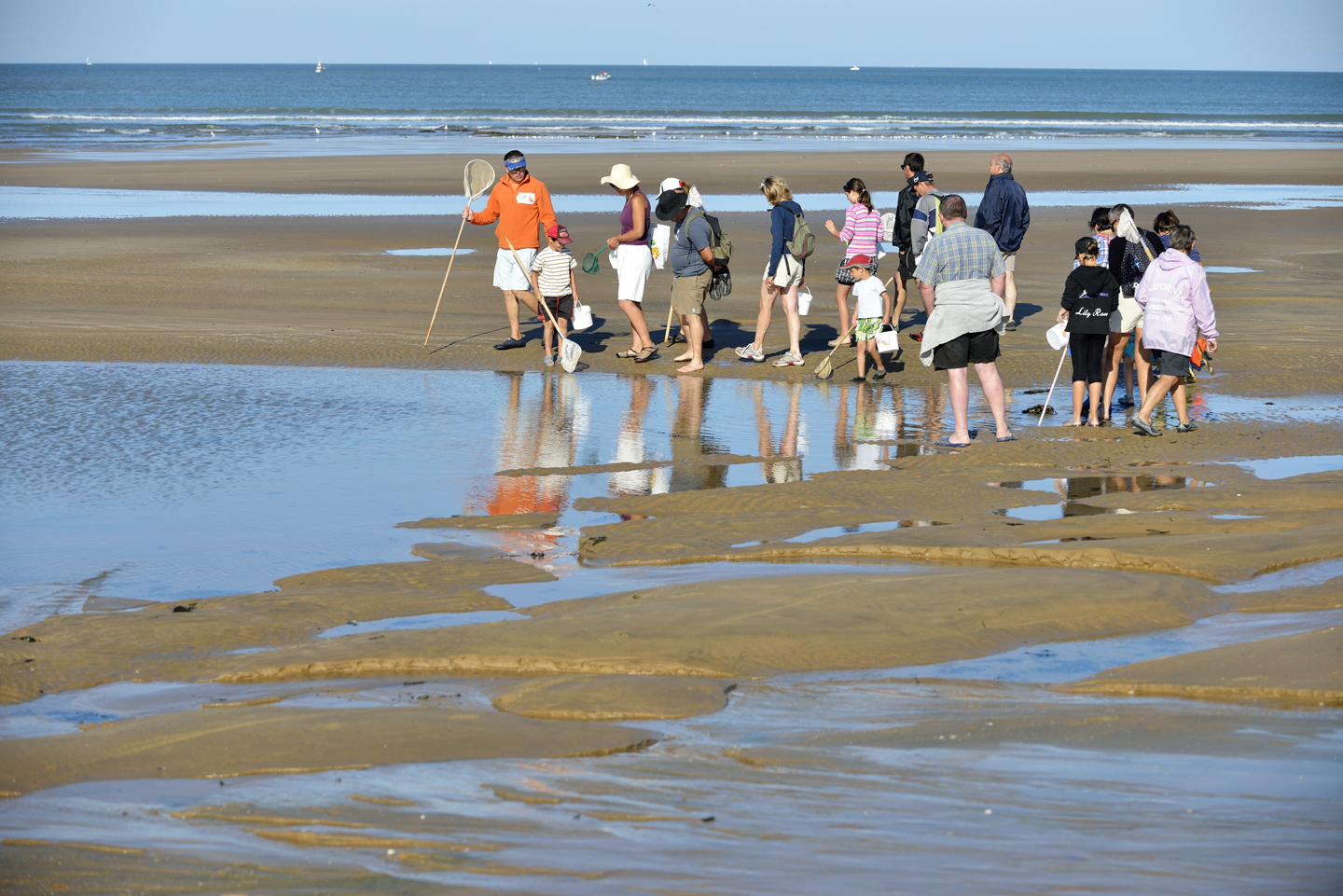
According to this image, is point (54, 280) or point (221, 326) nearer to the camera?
point (221, 326)

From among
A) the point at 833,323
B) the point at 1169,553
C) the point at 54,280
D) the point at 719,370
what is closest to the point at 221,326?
the point at 54,280

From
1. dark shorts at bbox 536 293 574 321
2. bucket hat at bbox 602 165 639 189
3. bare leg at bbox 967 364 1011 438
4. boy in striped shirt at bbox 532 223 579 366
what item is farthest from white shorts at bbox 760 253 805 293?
bare leg at bbox 967 364 1011 438

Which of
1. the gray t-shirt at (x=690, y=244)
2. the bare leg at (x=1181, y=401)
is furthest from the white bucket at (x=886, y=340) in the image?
the bare leg at (x=1181, y=401)

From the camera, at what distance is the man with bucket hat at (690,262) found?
38.1ft

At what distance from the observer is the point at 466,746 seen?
3959mm

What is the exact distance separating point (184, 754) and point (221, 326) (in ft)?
36.4

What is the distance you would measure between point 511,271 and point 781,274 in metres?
2.74

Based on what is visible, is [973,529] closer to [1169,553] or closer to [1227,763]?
[1169,553]

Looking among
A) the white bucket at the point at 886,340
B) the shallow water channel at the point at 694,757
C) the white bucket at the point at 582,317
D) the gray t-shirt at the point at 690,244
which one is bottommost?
the shallow water channel at the point at 694,757

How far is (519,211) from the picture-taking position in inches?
487

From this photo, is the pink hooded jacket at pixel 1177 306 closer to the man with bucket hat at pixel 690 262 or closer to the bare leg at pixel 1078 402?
the bare leg at pixel 1078 402

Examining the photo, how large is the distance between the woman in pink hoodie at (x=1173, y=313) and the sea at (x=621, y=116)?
37395mm

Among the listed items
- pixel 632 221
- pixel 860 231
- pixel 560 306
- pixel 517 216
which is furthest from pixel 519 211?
pixel 860 231

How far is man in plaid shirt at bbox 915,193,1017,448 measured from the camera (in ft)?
29.7
